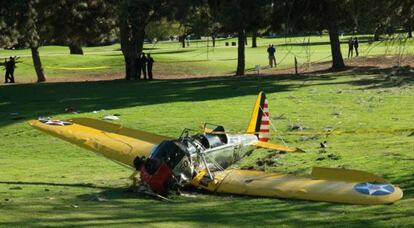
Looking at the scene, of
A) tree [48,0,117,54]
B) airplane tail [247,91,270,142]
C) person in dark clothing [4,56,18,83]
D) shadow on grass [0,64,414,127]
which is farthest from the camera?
person in dark clothing [4,56,18,83]

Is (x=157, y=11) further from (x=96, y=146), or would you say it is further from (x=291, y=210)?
(x=291, y=210)

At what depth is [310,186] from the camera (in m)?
11.8

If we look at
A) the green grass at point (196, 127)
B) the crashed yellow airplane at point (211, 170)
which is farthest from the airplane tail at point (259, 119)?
the green grass at point (196, 127)

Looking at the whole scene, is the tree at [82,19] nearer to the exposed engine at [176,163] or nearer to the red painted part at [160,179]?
the exposed engine at [176,163]

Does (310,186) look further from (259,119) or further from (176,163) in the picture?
(259,119)

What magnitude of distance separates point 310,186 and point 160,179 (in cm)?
283

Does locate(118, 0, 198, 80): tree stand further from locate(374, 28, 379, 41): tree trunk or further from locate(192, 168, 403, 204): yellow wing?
locate(374, 28, 379, 41): tree trunk

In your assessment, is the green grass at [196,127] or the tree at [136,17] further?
the tree at [136,17]

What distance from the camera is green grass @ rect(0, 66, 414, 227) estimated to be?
33.3ft

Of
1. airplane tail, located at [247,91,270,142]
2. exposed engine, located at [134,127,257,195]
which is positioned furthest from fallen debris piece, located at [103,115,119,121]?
exposed engine, located at [134,127,257,195]

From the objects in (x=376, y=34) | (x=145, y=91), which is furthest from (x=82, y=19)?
(x=376, y=34)

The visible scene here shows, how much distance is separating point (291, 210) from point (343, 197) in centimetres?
91

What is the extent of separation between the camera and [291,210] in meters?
10.8

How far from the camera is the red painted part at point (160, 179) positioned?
12586 millimetres
